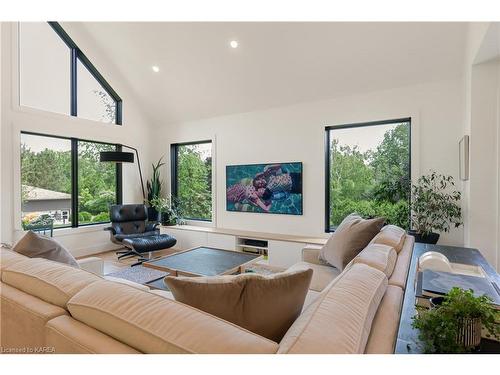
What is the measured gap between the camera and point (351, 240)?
229cm

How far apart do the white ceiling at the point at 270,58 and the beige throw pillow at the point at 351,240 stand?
2.24 metres

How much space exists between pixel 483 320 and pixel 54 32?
6294mm

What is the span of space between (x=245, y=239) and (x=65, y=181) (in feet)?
10.7

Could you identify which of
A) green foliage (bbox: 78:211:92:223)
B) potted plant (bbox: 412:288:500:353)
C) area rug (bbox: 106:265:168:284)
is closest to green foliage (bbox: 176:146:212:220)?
green foliage (bbox: 78:211:92:223)

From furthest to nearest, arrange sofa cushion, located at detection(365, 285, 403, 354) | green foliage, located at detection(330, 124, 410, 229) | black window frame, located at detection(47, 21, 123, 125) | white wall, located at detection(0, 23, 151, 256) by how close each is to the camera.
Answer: black window frame, located at detection(47, 21, 123, 125)
white wall, located at detection(0, 23, 151, 256)
green foliage, located at detection(330, 124, 410, 229)
sofa cushion, located at detection(365, 285, 403, 354)

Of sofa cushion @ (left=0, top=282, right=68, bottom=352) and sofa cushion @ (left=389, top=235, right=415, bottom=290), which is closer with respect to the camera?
sofa cushion @ (left=0, top=282, right=68, bottom=352)

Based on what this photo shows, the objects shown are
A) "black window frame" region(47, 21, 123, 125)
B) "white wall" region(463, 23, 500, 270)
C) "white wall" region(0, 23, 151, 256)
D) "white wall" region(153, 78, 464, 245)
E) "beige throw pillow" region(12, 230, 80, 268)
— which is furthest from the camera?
"black window frame" region(47, 21, 123, 125)

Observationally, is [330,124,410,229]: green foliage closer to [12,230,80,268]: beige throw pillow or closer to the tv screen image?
the tv screen image

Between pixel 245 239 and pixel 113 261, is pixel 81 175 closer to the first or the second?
pixel 113 261

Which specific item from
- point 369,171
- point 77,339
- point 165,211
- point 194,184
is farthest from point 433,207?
point 165,211

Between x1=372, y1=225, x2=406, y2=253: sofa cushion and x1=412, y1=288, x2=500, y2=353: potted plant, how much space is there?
1.21 metres

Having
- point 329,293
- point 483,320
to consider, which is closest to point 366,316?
point 329,293

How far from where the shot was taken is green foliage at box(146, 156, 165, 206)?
579cm

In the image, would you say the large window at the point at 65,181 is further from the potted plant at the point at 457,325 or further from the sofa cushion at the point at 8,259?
the potted plant at the point at 457,325
